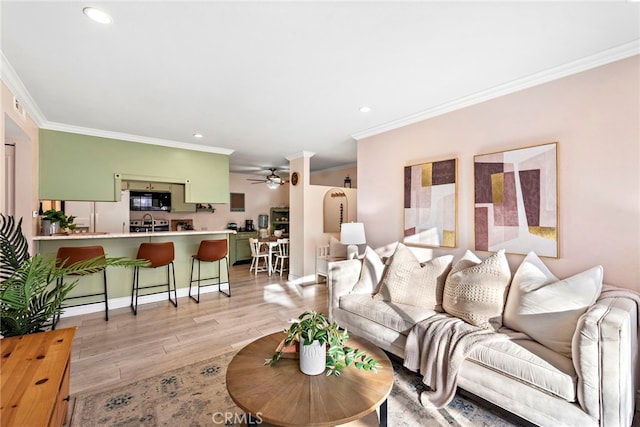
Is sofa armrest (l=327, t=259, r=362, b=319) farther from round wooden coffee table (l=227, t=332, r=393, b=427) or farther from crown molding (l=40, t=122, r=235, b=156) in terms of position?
crown molding (l=40, t=122, r=235, b=156)

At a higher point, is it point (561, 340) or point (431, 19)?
point (431, 19)

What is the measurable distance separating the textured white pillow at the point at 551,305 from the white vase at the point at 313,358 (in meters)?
1.41

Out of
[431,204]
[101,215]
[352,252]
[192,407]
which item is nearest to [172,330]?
[192,407]

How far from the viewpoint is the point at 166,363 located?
250 cm

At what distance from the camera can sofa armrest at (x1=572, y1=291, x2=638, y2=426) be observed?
1.42 meters

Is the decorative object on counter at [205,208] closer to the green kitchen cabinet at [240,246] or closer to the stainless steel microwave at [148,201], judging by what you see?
the green kitchen cabinet at [240,246]

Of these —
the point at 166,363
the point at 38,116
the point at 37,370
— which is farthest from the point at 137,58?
the point at 166,363

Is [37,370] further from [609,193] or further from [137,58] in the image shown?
[609,193]

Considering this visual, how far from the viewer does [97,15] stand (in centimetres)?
165

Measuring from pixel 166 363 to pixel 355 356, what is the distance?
6.06ft

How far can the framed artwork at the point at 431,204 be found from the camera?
2.99 meters

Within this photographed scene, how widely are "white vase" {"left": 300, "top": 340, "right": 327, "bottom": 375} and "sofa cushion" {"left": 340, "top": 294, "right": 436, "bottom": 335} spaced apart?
1.01 m

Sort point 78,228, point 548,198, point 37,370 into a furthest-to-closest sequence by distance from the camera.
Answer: point 78,228 → point 548,198 → point 37,370

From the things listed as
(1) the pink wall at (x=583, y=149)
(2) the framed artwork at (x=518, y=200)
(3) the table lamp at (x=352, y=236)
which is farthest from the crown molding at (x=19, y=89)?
(2) the framed artwork at (x=518, y=200)
